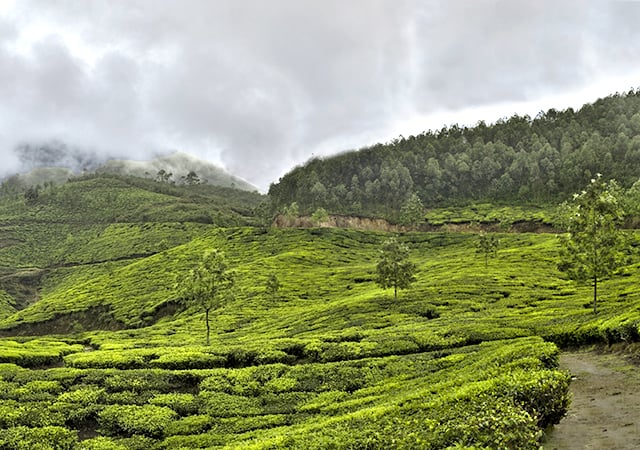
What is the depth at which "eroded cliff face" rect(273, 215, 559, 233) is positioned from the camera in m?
144

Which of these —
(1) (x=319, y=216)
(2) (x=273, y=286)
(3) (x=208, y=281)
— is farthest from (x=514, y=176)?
(3) (x=208, y=281)

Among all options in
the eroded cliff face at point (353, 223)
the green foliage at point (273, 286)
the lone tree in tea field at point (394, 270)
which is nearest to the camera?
the lone tree in tea field at point (394, 270)

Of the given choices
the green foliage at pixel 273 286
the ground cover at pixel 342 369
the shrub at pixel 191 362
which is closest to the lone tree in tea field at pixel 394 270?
the ground cover at pixel 342 369

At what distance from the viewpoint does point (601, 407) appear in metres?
19.2

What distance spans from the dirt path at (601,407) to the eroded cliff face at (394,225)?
4647 inches

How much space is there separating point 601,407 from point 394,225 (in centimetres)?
15259

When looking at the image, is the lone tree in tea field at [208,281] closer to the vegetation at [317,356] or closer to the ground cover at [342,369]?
the vegetation at [317,356]

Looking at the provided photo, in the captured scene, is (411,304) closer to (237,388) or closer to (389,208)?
(237,388)

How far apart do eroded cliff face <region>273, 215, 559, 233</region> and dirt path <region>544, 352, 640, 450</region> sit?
118 m

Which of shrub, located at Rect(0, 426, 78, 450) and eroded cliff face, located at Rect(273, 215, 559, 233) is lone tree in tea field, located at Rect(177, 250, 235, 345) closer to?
shrub, located at Rect(0, 426, 78, 450)

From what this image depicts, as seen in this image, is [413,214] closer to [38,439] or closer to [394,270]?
[394,270]

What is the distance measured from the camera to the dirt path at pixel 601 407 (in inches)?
614

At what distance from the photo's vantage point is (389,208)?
183 m

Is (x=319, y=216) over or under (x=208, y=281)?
over
